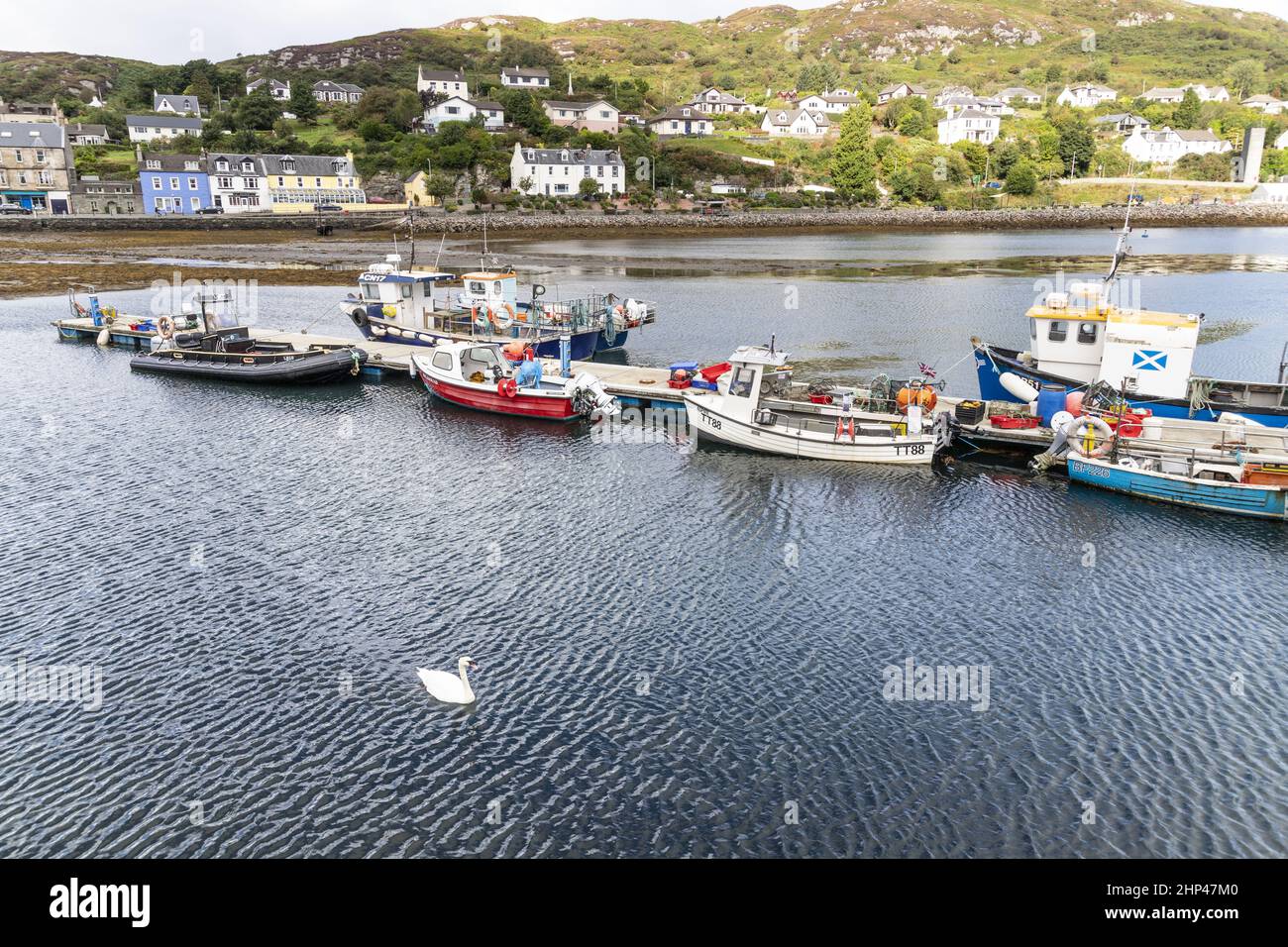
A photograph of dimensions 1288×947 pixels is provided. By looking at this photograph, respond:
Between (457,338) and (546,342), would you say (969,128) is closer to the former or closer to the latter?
(546,342)

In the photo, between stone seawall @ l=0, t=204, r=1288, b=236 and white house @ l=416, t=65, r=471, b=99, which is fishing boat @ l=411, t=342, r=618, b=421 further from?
white house @ l=416, t=65, r=471, b=99

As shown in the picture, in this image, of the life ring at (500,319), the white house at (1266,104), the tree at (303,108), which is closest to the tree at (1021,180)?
the white house at (1266,104)

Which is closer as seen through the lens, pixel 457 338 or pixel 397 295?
pixel 457 338

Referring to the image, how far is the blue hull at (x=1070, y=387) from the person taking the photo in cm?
2891

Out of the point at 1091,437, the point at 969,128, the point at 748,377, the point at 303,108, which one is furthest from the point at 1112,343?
the point at 303,108

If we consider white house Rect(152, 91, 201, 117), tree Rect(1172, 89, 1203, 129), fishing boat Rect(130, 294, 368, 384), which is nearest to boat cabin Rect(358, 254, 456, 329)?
fishing boat Rect(130, 294, 368, 384)

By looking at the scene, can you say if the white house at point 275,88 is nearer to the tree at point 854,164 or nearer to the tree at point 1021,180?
the tree at point 854,164

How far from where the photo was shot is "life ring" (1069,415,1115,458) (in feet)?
89.6

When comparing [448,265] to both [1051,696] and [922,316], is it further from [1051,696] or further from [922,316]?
[1051,696]

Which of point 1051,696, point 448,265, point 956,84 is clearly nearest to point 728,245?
point 448,265

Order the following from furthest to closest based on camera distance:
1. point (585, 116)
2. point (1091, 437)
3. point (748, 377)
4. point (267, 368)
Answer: point (585, 116), point (267, 368), point (748, 377), point (1091, 437)

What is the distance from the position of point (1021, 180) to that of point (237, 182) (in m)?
111

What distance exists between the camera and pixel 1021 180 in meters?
130

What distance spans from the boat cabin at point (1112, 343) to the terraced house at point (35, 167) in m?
120
